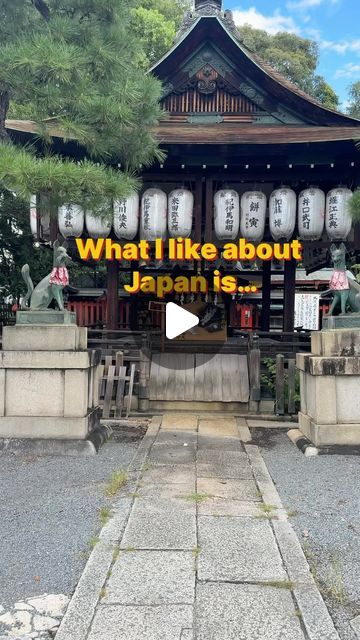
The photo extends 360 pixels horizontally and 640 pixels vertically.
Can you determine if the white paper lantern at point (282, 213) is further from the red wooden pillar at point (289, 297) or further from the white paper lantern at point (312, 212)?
the red wooden pillar at point (289, 297)

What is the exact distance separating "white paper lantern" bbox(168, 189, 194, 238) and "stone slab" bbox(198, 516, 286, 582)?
20.9 ft

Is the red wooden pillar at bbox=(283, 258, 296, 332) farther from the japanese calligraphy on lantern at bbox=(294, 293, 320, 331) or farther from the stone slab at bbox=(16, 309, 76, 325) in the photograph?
the stone slab at bbox=(16, 309, 76, 325)

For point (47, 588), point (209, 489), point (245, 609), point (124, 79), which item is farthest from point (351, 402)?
point (124, 79)

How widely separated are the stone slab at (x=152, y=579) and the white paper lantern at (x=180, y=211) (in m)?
6.91

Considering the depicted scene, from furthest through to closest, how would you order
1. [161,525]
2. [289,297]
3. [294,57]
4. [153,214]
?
[294,57] < [289,297] < [153,214] < [161,525]

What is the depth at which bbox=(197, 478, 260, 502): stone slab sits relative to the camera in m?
4.42

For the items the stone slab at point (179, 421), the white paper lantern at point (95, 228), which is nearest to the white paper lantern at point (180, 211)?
the white paper lantern at point (95, 228)

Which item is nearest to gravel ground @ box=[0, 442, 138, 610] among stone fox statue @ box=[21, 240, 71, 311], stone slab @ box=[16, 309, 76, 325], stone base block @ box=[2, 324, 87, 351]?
stone base block @ box=[2, 324, 87, 351]

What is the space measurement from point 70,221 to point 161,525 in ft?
22.5

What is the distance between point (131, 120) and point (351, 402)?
14.6 feet

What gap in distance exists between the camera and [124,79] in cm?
598

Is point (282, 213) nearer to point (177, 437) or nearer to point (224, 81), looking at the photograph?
point (224, 81)

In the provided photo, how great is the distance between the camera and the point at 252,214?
9297 millimetres

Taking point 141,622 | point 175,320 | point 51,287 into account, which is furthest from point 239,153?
point 141,622
